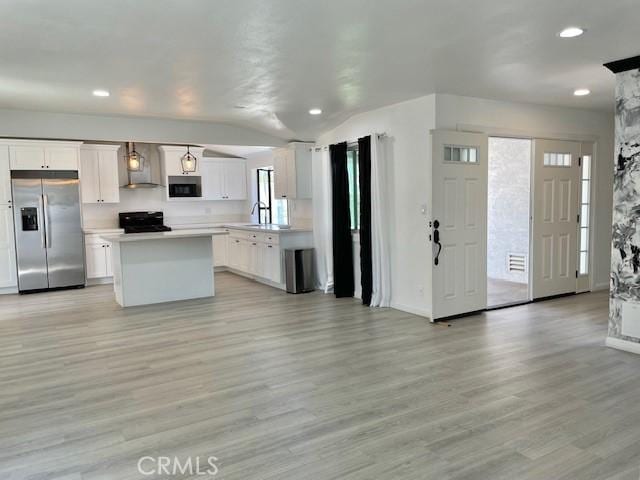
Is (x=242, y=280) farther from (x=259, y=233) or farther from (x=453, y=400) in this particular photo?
(x=453, y=400)

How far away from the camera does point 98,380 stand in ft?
12.0

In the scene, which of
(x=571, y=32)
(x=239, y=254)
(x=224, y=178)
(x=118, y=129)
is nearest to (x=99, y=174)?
(x=118, y=129)

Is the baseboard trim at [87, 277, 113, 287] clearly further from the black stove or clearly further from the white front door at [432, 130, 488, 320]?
the white front door at [432, 130, 488, 320]

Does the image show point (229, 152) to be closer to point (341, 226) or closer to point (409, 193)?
point (341, 226)

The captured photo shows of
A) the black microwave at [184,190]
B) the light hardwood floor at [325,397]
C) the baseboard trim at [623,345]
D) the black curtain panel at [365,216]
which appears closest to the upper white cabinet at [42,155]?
the black microwave at [184,190]

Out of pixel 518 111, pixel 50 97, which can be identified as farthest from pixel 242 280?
pixel 518 111

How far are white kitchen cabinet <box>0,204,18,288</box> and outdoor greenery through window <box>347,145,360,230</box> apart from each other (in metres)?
5.10

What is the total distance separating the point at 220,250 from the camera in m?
9.28

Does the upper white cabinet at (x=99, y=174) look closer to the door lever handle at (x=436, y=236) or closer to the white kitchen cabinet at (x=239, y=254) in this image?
the white kitchen cabinet at (x=239, y=254)

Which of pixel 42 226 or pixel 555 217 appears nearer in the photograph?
pixel 555 217

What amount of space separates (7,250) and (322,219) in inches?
189

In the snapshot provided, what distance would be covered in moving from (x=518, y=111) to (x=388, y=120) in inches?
62.0

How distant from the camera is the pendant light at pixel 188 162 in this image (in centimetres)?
886

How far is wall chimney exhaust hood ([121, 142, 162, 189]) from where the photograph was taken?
859 cm
